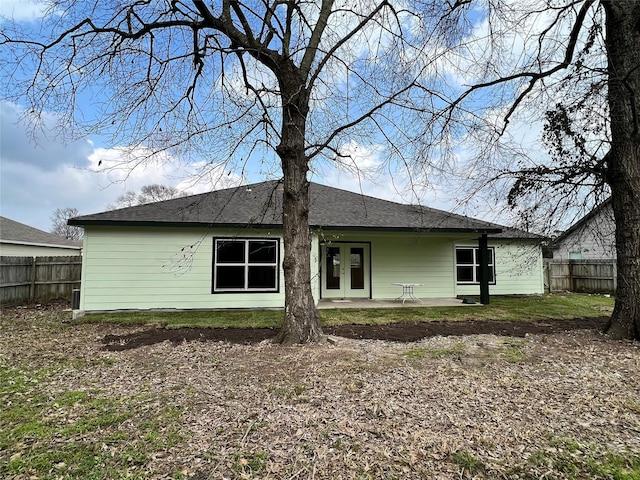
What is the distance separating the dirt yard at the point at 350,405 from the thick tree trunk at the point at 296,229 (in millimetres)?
425

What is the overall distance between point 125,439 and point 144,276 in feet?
26.0

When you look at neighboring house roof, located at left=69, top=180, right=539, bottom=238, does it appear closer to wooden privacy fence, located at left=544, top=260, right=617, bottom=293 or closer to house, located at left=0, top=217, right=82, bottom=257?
wooden privacy fence, located at left=544, top=260, right=617, bottom=293

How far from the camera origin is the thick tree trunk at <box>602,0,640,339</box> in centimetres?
619

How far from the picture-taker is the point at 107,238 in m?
9.89

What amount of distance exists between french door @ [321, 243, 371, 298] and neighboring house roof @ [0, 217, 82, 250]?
14744mm

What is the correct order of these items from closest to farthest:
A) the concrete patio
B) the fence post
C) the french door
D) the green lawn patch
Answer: the green lawn patch, the concrete patio, the french door, the fence post

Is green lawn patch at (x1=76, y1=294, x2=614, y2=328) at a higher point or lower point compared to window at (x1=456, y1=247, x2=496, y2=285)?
lower

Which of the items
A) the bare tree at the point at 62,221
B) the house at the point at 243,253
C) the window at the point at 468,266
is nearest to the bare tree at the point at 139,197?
the bare tree at the point at 62,221

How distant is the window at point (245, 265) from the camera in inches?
414

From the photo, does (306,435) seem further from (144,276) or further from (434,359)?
(144,276)

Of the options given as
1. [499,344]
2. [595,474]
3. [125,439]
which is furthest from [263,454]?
[499,344]

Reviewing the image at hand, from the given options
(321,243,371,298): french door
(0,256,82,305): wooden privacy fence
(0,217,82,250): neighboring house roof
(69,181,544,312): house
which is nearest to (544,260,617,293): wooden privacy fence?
(69,181,544,312): house

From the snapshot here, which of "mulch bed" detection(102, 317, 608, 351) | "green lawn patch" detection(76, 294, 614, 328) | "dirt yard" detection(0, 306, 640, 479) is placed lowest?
"dirt yard" detection(0, 306, 640, 479)

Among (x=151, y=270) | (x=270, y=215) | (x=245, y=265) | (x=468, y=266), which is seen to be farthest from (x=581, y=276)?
(x=151, y=270)
